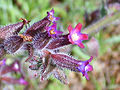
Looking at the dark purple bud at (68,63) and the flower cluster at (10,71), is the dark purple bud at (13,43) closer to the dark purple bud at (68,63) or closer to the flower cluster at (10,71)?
the dark purple bud at (68,63)

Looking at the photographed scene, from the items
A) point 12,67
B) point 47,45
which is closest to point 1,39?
point 47,45

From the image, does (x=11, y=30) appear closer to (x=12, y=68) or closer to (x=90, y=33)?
(x=12, y=68)

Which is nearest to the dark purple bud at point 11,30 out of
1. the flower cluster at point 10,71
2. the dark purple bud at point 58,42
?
the dark purple bud at point 58,42

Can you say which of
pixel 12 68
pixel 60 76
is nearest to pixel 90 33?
pixel 12 68

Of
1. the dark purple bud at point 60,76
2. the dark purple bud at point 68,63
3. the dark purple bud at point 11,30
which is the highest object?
the dark purple bud at point 11,30

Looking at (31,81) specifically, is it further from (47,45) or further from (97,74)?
(47,45)

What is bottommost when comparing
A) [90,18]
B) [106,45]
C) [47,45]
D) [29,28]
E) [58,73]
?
[58,73]
